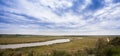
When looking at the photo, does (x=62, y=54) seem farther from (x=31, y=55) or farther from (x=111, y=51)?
(x=111, y=51)

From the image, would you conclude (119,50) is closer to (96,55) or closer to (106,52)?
(106,52)

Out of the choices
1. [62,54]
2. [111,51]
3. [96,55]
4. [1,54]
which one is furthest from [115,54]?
[1,54]

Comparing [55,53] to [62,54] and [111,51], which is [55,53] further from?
[111,51]

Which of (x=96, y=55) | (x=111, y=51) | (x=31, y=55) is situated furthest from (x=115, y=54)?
(x=31, y=55)

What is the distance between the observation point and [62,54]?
669 centimetres

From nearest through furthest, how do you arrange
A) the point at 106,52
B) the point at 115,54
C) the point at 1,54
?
the point at 115,54, the point at 106,52, the point at 1,54

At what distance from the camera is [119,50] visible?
6.70 meters

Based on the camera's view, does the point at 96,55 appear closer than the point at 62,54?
No

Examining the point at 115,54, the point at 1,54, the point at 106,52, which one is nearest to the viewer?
the point at 115,54

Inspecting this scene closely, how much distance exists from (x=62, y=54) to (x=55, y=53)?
268 millimetres

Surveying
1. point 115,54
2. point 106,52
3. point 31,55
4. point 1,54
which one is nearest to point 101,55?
point 106,52

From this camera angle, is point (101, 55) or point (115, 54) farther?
point (101, 55)

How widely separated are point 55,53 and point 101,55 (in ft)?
5.57

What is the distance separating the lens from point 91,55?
7582 mm
